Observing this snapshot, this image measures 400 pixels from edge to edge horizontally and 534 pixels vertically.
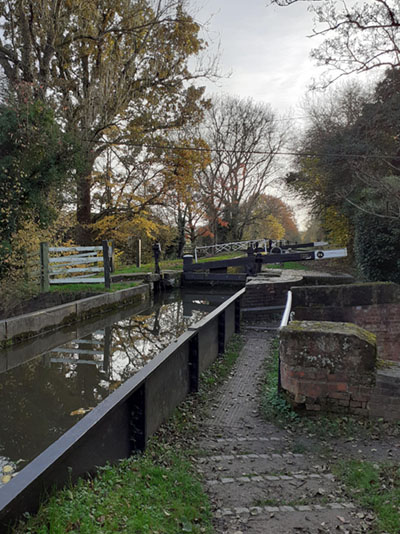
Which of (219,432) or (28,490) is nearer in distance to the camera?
(28,490)

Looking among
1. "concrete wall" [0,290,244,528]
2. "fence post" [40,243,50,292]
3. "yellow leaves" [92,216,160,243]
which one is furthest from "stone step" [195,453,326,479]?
"yellow leaves" [92,216,160,243]

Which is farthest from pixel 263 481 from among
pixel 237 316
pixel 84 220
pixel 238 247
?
pixel 238 247

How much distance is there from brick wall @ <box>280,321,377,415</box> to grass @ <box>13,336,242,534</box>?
1.41m

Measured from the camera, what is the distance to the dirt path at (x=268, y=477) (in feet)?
8.10

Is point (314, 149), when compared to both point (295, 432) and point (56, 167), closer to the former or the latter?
point (56, 167)

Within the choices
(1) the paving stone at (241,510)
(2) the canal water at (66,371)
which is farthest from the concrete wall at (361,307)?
(1) the paving stone at (241,510)

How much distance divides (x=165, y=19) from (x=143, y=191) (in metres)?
7.32

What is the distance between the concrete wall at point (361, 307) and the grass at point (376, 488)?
5.01m

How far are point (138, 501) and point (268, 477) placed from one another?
110 cm

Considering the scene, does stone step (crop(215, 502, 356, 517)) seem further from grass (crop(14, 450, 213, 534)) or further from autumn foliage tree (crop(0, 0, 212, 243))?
autumn foliage tree (crop(0, 0, 212, 243))

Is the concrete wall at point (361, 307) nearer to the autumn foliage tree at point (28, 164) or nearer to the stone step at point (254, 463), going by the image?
the stone step at point (254, 463)

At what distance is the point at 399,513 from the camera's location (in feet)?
8.09

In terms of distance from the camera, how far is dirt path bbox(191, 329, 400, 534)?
2.47 meters

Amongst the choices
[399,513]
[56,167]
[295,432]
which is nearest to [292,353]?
[295,432]
